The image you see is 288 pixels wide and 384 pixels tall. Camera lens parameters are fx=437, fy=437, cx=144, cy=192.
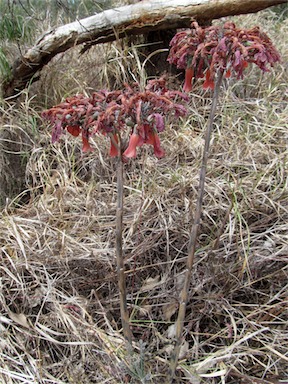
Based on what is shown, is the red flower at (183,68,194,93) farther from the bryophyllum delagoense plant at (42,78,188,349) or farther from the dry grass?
the dry grass

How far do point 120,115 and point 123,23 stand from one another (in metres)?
1.63

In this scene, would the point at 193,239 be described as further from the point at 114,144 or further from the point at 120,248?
the point at 114,144

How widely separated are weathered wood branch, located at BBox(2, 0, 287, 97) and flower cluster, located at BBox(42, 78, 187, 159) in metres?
1.41

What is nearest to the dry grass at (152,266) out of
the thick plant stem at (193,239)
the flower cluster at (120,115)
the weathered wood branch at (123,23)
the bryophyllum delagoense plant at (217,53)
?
the thick plant stem at (193,239)

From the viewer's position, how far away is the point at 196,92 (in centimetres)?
286

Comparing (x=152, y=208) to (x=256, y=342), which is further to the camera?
(x=152, y=208)

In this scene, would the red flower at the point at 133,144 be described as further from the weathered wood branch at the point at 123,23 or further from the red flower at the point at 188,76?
the weathered wood branch at the point at 123,23

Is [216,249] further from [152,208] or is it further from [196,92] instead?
[196,92]

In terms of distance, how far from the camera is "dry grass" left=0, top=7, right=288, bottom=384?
167cm

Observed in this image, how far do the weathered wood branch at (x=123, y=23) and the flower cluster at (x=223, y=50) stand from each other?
3.97 feet

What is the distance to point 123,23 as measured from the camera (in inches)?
103

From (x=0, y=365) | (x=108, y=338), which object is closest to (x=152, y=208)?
(x=108, y=338)

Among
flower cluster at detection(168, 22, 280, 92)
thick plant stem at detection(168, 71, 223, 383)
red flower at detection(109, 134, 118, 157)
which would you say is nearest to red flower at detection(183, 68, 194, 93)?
flower cluster at detection(168, 22, 280, 92)

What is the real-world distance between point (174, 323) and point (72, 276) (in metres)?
0.50
